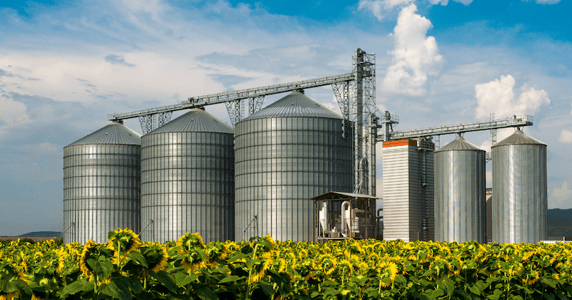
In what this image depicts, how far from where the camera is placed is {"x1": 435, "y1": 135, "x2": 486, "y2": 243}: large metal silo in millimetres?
72812

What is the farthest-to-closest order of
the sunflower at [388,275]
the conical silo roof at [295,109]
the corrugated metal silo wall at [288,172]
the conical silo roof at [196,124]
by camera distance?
the conical silo roof at [196,124]
the conical silo roof at [295,109]
the corrugated metal silo wall at [288,172]
the sunflower at [388,275]

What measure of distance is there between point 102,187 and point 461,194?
2552 inches

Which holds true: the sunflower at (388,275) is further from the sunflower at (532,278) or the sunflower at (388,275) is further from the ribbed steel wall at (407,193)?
the ribbed steel wall at (407,193)

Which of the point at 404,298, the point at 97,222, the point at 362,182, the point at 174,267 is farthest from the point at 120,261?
the point at 97,222

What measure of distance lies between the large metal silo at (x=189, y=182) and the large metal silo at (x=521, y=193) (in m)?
42.7

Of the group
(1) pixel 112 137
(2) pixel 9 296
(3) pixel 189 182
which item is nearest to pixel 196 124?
(3) pixel 189 182

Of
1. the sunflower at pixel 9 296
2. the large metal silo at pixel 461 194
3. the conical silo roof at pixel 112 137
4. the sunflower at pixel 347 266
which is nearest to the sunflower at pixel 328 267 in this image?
the sunflower at pixel 347 266

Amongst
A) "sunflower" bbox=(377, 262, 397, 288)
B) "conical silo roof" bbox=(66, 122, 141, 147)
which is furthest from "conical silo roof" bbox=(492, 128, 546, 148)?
"sunflower" bbox=(377, 262, 397, 288)

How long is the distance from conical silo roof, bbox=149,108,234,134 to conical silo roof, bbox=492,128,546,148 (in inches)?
1758

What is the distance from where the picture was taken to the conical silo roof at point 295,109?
8706 cm

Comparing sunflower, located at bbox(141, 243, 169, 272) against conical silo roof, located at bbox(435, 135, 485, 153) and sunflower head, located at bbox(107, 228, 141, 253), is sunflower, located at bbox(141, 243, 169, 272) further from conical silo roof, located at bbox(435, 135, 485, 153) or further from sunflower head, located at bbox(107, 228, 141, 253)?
conical silo roof, located at bbox(435, 135, 485, 153)

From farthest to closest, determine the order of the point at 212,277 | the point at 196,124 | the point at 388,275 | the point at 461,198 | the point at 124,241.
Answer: the point at 196,124, the point at 461,198, the point at 388,275, the point at 212,277, the point at 124,241

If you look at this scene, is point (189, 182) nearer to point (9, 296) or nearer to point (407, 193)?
point (407, 193)

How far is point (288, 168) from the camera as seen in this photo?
85.1 meters
